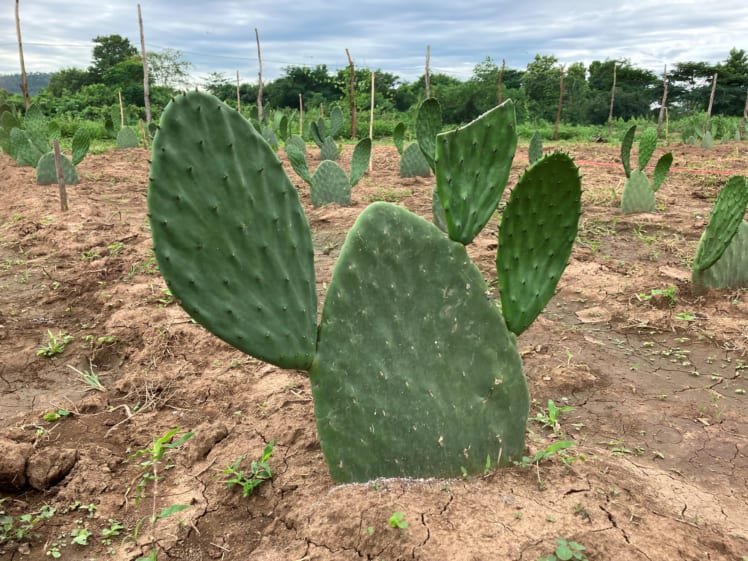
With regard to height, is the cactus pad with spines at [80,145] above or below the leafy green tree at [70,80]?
below

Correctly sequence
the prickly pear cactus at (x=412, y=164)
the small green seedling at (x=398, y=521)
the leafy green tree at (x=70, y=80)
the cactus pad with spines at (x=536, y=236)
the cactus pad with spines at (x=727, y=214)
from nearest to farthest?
1. the small green seedling at (x=398, y=521)
2. the cactus pad with spines at (x=536, y=236)
3. the cactus pad with spines at (x=727, y=214)
4. the prickly pear cactus at (x=412, y=164)
5. the leafy green tree at (x=70, y=80)

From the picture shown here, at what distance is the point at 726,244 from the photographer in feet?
9.39

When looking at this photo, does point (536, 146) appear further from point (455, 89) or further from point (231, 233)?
point (455, 89)

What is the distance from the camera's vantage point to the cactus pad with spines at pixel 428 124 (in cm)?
416

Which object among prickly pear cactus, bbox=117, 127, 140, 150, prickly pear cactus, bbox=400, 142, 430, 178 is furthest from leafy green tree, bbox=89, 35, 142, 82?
prickly pear cactus, bbox=400, 142, 430, 178

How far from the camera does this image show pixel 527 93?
2614 centimetres

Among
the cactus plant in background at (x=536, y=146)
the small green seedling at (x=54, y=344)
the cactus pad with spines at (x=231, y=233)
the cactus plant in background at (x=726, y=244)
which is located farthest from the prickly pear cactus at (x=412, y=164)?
the cactus pad with spines at (x=231, y=233)

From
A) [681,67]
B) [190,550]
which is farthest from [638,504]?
[681,67]

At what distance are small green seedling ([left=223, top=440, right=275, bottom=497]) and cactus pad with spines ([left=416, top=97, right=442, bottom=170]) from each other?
2868 mm

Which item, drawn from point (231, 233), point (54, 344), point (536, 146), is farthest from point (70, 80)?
point (231, 233)

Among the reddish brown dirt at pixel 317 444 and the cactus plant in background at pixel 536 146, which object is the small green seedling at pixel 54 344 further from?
the cactus plant in background at pixel 536 146

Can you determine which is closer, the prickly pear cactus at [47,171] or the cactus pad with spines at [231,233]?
the cactus pad with spines at [231,233]

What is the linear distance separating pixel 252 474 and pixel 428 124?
3123 mm

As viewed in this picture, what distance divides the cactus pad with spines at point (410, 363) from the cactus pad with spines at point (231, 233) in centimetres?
10
